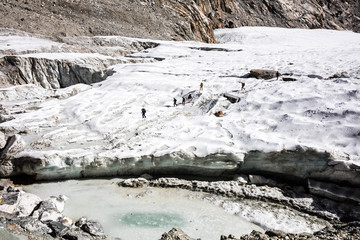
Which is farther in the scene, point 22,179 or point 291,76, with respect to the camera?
point 291,76

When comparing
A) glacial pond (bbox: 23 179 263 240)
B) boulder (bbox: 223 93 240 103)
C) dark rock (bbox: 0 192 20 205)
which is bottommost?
glacial pond (bbox: 23 179 263 240)

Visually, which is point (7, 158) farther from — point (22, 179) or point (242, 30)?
point (242, 30)

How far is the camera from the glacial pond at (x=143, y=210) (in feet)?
27.8

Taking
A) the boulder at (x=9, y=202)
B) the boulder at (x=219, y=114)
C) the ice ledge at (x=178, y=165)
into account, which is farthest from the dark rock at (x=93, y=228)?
the boulder at (x=219, y=114)

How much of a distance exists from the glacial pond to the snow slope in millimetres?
1210

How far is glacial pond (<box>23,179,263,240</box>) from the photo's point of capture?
8.47 metres

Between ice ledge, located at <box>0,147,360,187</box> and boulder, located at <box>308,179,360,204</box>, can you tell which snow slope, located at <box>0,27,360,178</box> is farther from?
boulder, located at <box>308,179,360,204</box>

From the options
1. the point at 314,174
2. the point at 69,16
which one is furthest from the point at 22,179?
the point at 69,16

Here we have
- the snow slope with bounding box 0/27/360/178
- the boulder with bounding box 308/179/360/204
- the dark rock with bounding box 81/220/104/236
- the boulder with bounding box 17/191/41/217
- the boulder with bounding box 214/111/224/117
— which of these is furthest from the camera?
the boulder with bounding box 214/111/224/117

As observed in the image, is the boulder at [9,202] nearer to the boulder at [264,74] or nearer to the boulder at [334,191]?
the boulder at [334,191]

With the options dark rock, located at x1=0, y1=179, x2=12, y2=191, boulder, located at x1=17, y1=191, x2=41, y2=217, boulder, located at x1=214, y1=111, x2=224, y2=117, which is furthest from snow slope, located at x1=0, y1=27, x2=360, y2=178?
boulder, located at x1=17, y1=191, x2=41, y2=217

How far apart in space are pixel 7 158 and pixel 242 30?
46268 millimetres

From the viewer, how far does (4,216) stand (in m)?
7.71

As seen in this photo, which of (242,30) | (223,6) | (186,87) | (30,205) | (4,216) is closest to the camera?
(4,216)
